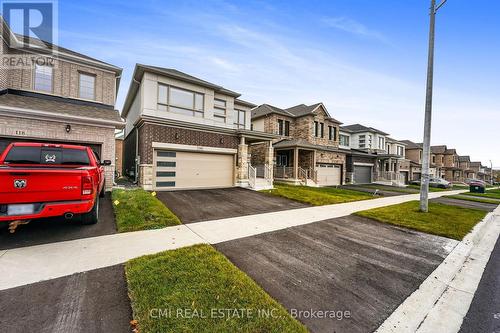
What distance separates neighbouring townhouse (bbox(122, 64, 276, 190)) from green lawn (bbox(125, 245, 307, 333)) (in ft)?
29.7

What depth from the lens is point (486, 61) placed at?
13.7 m

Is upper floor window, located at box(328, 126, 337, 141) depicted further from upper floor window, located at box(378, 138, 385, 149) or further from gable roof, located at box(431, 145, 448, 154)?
gable roof, located at box(431, 145, 448, 154)

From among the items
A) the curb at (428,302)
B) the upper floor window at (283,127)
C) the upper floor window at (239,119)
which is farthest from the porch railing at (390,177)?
the curb at (428,302)

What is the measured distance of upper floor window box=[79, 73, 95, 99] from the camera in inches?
452

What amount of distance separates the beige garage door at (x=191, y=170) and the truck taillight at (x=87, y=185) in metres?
7.46

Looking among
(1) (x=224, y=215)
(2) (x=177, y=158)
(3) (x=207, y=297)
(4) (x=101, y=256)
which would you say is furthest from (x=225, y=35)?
(3) (x=207, y=297)

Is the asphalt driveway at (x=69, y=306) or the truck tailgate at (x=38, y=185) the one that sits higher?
the truck tailgate at (x=38, y=185)

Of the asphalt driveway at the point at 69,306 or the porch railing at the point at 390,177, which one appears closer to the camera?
the asphalt driveway at the point at 69,306

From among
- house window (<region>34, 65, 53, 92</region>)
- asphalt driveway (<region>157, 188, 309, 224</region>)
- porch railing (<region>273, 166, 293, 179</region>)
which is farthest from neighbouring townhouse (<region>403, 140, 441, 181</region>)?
house window (<region>34, 65, 53, 92</region>)

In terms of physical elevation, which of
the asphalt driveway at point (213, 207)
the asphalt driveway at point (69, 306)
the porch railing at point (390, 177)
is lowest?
the asphalt driveway at point (69, 306)

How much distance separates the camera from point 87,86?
1160 centimetres

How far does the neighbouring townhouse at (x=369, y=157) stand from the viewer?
84.8ft

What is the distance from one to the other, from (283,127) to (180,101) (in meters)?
12.6

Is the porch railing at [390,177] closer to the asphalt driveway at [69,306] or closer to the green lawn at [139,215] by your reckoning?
the green lawn at [139,215]
